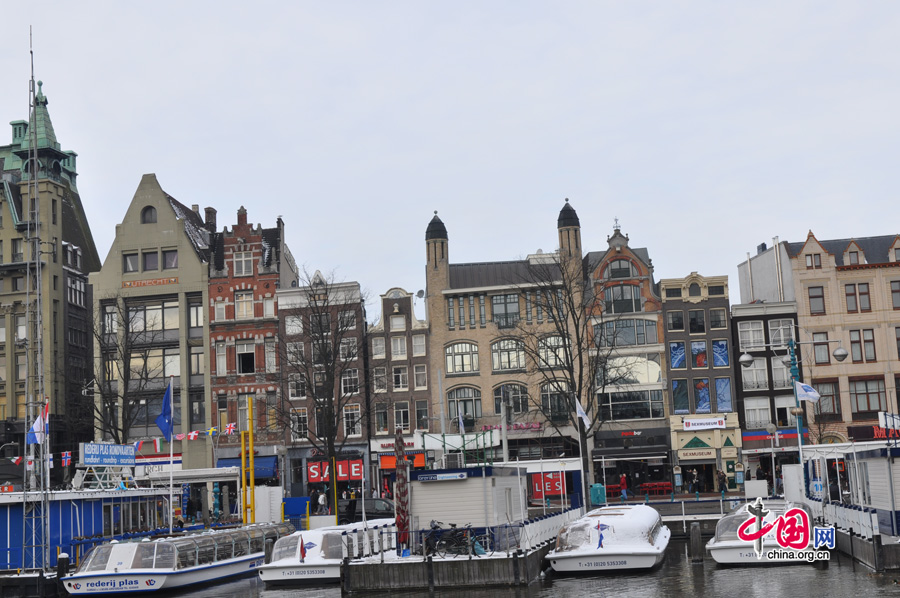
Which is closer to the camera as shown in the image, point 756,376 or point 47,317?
point 756,376

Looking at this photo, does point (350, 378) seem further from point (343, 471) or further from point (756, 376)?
point (756, 376)

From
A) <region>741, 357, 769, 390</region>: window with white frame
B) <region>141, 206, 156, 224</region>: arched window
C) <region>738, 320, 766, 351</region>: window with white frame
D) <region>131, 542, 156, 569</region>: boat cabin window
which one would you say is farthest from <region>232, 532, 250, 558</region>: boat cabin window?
<region>738, 320, 766, 351</region>: window with white frame

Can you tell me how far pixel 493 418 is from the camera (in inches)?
2825

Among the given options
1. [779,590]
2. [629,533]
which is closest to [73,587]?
[629,533]

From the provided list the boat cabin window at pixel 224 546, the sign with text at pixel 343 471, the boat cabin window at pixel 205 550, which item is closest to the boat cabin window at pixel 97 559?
the boat cabin window at pixel 205 550

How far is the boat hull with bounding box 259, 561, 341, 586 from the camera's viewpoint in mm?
33656

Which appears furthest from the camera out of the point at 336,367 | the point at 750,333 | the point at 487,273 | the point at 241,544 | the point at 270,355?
the point at 487,273

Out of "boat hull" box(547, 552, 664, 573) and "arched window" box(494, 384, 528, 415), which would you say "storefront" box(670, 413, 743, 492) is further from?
"boat hull" box(547, 552, 664, 573)

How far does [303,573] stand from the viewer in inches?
1330

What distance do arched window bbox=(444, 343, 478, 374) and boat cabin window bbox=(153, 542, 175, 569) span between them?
40520 mm

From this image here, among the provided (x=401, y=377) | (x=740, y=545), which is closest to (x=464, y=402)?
(x=401, y=377)

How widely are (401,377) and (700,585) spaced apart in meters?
45.0

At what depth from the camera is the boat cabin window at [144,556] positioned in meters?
32.8

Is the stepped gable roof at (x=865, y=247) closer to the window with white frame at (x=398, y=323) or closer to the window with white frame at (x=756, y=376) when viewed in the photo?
the window with white frame at (x=756, y=376)
